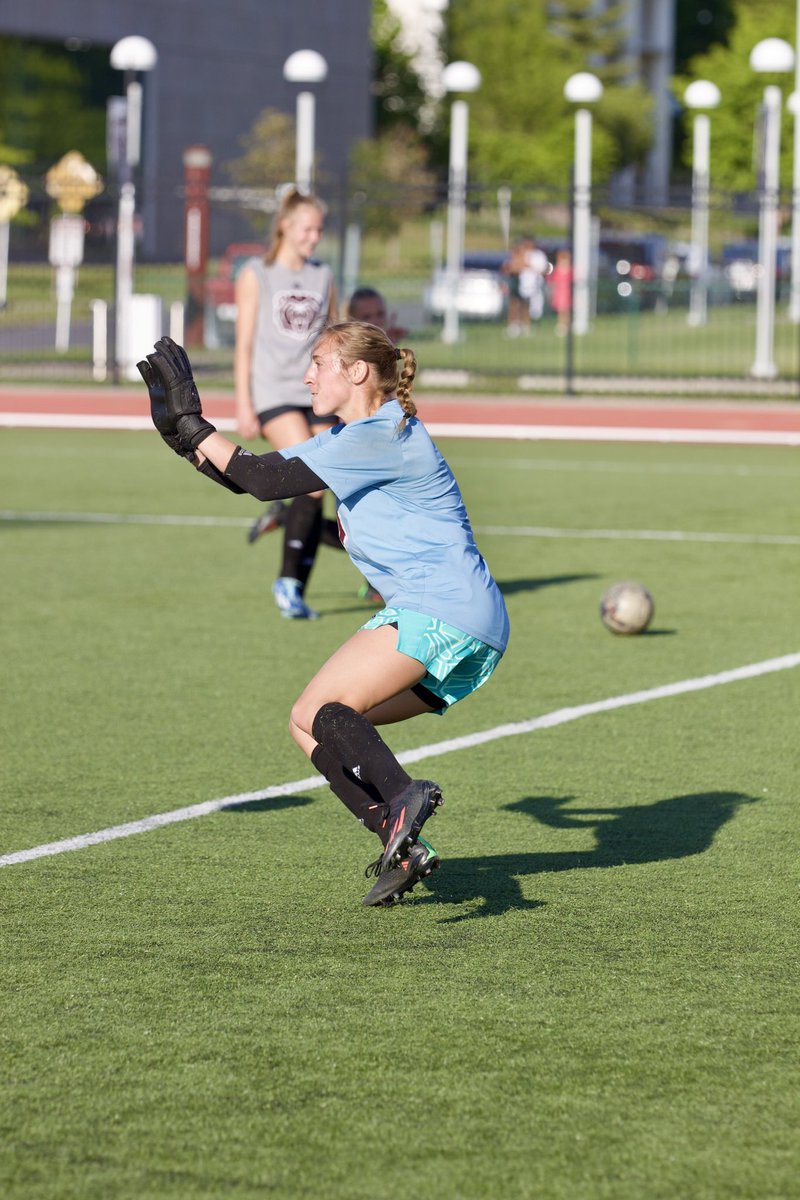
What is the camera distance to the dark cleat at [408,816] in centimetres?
502

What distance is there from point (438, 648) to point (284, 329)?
5.67 metres

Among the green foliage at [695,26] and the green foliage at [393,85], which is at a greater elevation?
the green foliage at [695,26]

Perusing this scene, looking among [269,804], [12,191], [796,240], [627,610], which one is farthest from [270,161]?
[269,804]

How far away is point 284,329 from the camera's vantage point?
10.6 meters

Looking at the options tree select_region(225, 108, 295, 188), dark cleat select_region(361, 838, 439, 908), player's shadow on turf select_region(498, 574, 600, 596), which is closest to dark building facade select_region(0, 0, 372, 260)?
tree select_region(225, 108, 295, 188)

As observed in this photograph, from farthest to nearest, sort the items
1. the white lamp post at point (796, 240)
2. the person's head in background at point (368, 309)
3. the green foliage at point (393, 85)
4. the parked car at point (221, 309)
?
the green foliage at point (393, 85) < the white lamp post at point (796, 240) < the parked car at point (221, 309) < the person's head in background at point (368, 309)

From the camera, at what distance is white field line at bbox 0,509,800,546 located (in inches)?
554

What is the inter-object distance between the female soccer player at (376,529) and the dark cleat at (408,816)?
49 mm

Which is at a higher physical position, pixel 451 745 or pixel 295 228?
pixel 295 228

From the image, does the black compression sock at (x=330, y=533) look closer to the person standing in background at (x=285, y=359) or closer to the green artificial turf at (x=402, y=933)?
the person standing in background at (x=285, y=359)

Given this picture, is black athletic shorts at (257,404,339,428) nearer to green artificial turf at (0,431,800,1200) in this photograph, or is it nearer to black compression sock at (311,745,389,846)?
green artificial turf at (0,431,800,1200)

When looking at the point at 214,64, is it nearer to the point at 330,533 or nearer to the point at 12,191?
the point at 12,191

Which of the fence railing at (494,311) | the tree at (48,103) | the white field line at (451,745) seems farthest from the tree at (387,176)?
the white field line at (451,745)

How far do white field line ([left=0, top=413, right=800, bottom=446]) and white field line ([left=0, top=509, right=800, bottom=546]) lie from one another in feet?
23.1
